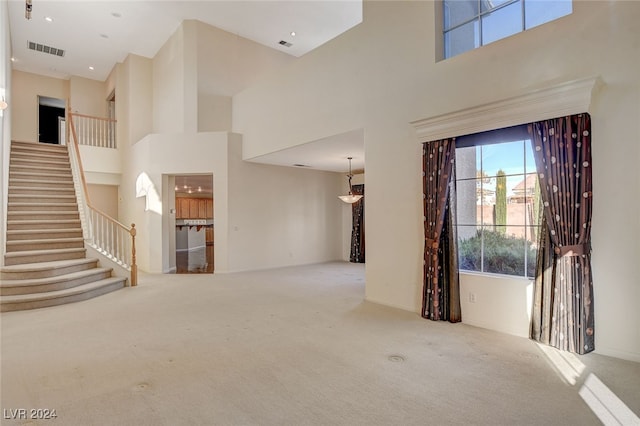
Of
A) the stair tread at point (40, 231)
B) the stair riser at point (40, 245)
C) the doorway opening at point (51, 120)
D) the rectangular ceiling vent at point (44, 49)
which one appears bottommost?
the stair riser at point (40, 245)

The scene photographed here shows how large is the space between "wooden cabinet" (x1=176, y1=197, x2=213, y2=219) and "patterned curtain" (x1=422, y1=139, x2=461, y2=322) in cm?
1302

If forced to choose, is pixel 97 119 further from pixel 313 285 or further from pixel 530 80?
pixel 530 80

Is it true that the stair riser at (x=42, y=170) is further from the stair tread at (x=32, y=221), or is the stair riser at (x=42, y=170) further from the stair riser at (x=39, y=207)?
the stair tread at (x=32, y=221)

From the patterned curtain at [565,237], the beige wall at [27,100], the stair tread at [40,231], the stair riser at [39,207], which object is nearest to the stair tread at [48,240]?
the stair tread at [40,231]

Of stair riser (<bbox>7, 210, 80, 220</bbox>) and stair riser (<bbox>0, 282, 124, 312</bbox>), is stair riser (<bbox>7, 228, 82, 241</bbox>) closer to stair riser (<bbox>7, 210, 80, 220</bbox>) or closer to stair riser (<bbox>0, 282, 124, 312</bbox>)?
stair riser (<bbox>7, 210, 80, 220</bbox>)

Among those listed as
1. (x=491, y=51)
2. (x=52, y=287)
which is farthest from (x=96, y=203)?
(x=491, y=51)

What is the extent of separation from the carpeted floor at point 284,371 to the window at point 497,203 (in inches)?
34.0

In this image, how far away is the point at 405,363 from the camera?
304 cm

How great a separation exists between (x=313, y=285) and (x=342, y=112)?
316 cm

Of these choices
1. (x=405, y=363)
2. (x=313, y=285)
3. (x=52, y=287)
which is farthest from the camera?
(x=313, y=285)

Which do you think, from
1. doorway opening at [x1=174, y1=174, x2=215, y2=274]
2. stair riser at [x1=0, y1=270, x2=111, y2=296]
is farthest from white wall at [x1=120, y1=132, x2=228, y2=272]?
stair riser at [x1=0, y1=270, x2=111, y2=296]

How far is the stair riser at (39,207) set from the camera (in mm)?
6723

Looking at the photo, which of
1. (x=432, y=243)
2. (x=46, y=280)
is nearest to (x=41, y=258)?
(x=46, y=280)

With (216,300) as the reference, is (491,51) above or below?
above
